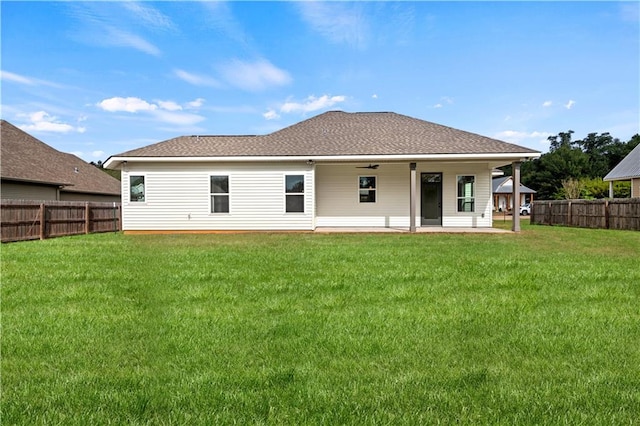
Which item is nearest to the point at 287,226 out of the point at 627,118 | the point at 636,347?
the point at 636,347

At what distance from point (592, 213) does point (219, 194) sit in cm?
1730

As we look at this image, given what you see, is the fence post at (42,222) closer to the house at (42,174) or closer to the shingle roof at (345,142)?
the shingle roof at (345,142)

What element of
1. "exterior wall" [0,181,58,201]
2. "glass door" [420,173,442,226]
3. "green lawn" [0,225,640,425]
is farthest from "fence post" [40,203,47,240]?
"glass door" [420,173,442,226]

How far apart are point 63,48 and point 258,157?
6.63 meters

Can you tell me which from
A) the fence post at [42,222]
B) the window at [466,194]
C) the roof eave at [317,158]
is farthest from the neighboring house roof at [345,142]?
the fence post at [42,222]

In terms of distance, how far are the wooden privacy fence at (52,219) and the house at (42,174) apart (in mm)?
4401

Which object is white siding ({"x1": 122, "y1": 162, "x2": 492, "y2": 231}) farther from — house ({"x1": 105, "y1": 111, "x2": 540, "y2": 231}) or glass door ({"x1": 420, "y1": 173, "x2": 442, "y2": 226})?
glass door ({"x1": 420, "y1": 173, "x2": 442, "y2": 226})

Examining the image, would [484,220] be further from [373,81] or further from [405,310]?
[405,310]

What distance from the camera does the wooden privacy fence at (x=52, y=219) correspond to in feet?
42.2

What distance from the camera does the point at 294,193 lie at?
15820 millimetres

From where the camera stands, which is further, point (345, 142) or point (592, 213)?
point (592, 213)

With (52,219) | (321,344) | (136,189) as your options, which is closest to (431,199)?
(136,189)

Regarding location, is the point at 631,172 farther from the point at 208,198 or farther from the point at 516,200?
the point at 208,198

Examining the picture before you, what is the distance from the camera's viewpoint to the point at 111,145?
2220 cm
